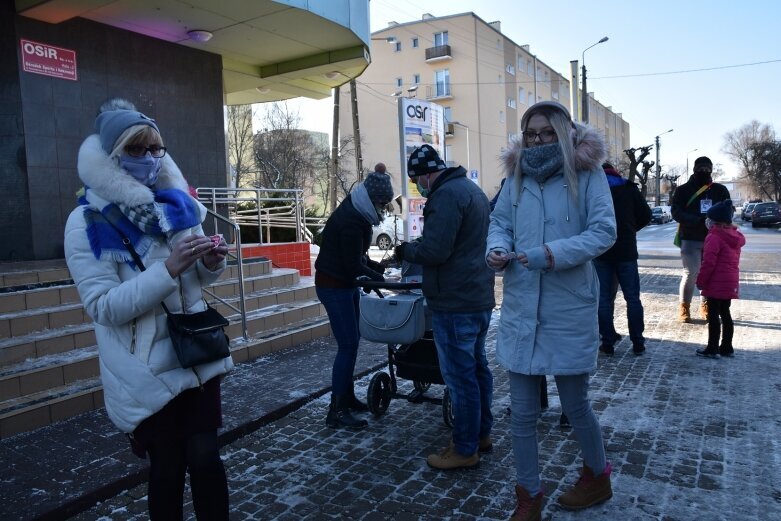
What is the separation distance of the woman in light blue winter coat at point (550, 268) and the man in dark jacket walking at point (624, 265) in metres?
3.40

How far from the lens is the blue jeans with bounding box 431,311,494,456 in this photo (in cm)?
361

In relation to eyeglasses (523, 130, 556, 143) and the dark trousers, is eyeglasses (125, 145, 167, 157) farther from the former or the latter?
the dark trousers

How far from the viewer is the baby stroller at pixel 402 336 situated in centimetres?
402

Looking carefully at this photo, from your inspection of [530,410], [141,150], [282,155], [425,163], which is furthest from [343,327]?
[282,155]

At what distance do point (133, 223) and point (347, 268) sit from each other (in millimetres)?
2178

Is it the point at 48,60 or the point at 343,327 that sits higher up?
the point at 48,60

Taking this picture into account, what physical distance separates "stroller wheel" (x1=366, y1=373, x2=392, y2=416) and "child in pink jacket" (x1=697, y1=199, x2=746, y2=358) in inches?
140

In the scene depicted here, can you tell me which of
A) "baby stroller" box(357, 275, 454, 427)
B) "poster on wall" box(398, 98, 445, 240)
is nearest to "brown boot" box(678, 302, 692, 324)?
"poster on wall" box(398, 98, 445, 240)

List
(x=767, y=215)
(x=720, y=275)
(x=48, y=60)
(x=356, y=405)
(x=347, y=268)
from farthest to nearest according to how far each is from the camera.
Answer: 1. (x=767, y=215)
2. (x=48, y=60)
3. (x=720, y=275)
4. (x=356, y=405)
5. (x=347, y=268)

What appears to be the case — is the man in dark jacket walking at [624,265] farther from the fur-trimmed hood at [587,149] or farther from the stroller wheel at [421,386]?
the fur-trimmed hood at [587,149]

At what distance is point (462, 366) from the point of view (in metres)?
3.63

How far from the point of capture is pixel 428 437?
432cm

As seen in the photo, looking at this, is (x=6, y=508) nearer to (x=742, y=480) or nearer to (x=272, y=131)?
(x=742, y=480)

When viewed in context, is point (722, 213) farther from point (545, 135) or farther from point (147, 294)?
point (147, 294)
